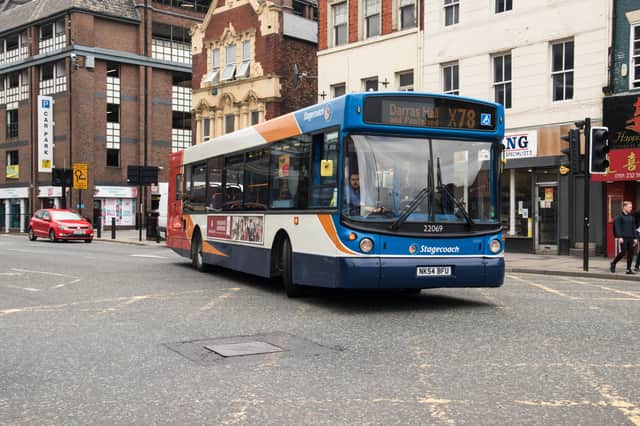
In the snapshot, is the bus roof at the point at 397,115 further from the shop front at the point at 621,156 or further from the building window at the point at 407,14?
the building window at the point at 407,14

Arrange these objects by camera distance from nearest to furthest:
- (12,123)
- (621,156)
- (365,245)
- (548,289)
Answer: (365,245) < (548,289) < (621,156) < (12,123)

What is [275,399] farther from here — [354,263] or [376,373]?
[354,263]

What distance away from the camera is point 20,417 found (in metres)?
4.97

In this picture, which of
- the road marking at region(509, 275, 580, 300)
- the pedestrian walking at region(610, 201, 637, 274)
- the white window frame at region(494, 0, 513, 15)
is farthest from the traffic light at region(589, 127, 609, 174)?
the white window frame at region(494, 0, 513, 15)

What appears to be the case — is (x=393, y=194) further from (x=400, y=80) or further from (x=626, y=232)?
(x=400, y=80)

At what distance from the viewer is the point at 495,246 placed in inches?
404

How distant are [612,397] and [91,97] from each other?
49.6 m

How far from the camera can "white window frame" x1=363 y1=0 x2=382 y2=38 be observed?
97.9ft

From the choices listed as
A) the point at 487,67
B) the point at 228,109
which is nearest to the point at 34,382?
the point at 487,67

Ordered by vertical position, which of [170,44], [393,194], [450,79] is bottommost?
[393,194]

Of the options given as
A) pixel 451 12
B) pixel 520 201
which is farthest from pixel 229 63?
pixel 520 201

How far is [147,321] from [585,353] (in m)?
5.03

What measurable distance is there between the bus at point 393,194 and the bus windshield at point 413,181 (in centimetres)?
1

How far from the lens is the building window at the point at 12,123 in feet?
184
